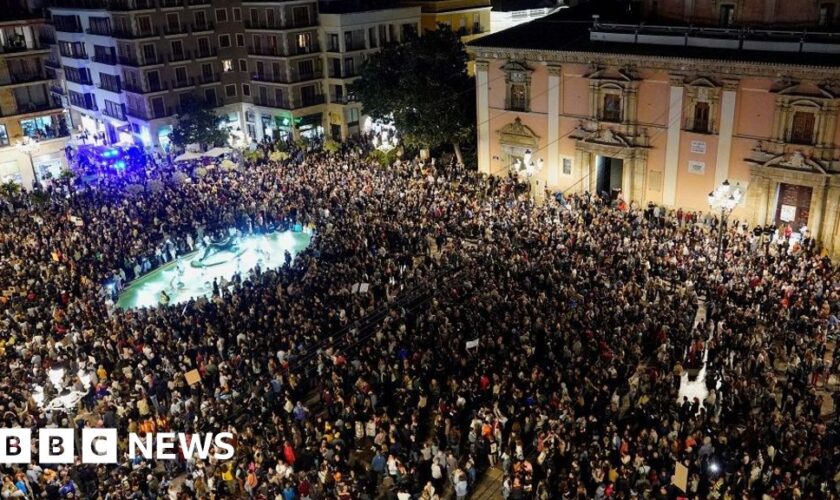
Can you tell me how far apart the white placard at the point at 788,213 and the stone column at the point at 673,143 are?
4795 mm

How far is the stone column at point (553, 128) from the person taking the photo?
122 feet

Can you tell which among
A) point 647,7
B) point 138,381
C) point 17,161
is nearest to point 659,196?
point 647,7

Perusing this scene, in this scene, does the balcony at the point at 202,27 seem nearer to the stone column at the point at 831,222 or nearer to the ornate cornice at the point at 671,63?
the ornate cornice at the point at 671,63

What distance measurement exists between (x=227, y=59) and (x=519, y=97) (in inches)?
1115

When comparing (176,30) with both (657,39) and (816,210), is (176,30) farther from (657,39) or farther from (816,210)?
(816,210)

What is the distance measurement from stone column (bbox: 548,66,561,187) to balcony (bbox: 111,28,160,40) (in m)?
31.4

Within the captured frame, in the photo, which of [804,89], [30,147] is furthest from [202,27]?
[804,89]

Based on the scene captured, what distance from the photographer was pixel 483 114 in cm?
4078

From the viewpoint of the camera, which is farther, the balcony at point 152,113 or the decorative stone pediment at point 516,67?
the balcony at point 152,113

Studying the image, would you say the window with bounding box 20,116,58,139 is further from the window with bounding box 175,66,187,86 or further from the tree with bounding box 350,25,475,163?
the tree with bounding box 350,25,475,163

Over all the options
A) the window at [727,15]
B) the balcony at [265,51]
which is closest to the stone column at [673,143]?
the window at [727,15]

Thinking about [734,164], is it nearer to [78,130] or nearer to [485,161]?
[485,161]

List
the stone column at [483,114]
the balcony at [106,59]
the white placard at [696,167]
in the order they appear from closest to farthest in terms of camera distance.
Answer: the white placard at [696,167] < the stone column at [483,114] < the balcony at [106,59]

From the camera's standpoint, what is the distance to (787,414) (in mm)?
17859
